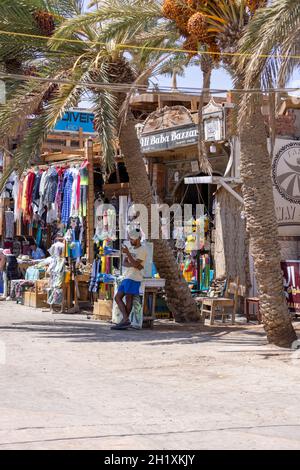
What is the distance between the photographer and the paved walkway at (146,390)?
22.2 ft

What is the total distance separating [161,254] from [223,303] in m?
1.65

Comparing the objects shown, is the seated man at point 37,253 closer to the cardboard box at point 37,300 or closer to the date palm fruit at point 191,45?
the cardboard box at point 37,300

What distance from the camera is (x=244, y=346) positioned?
12.7 metres

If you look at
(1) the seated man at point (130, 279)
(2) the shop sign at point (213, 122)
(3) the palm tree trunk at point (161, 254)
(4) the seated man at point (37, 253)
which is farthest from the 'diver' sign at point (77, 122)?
(1) the seated man at point (130, 279)

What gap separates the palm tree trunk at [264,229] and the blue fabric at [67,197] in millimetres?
8843

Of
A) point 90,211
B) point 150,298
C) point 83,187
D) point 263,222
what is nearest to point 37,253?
point 83,187

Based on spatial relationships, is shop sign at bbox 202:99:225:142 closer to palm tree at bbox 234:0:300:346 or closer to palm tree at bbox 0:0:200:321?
palm tree at bbox 0:0:200:321

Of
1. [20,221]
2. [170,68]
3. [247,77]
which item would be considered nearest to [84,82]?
[170,68]

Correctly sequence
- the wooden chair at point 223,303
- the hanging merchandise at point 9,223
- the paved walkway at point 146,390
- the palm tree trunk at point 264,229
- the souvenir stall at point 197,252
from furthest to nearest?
the hanging merchandise at point 9,223, the souvenir stall at point 197,252, the wooden chair at point 223,303, the palm tree trunk at point 264,229, the paved walkway at point 146,390

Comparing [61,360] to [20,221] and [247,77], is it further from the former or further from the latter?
[20,221]

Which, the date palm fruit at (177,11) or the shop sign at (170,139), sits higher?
the date palm fruit at (177,11)

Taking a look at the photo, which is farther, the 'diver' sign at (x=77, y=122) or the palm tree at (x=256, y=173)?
the 'diver' sign at (x=77, y=122)

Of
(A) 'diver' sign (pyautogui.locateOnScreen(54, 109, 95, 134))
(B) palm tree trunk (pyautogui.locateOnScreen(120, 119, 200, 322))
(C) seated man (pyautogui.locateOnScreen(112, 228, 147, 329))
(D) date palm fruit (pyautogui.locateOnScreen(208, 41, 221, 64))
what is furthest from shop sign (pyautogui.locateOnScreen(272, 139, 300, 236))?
(A) 'diver' sign (pyautogui.locateOnScreen(54, 109, 95, 134))

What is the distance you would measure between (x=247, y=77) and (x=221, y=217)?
627 cm
